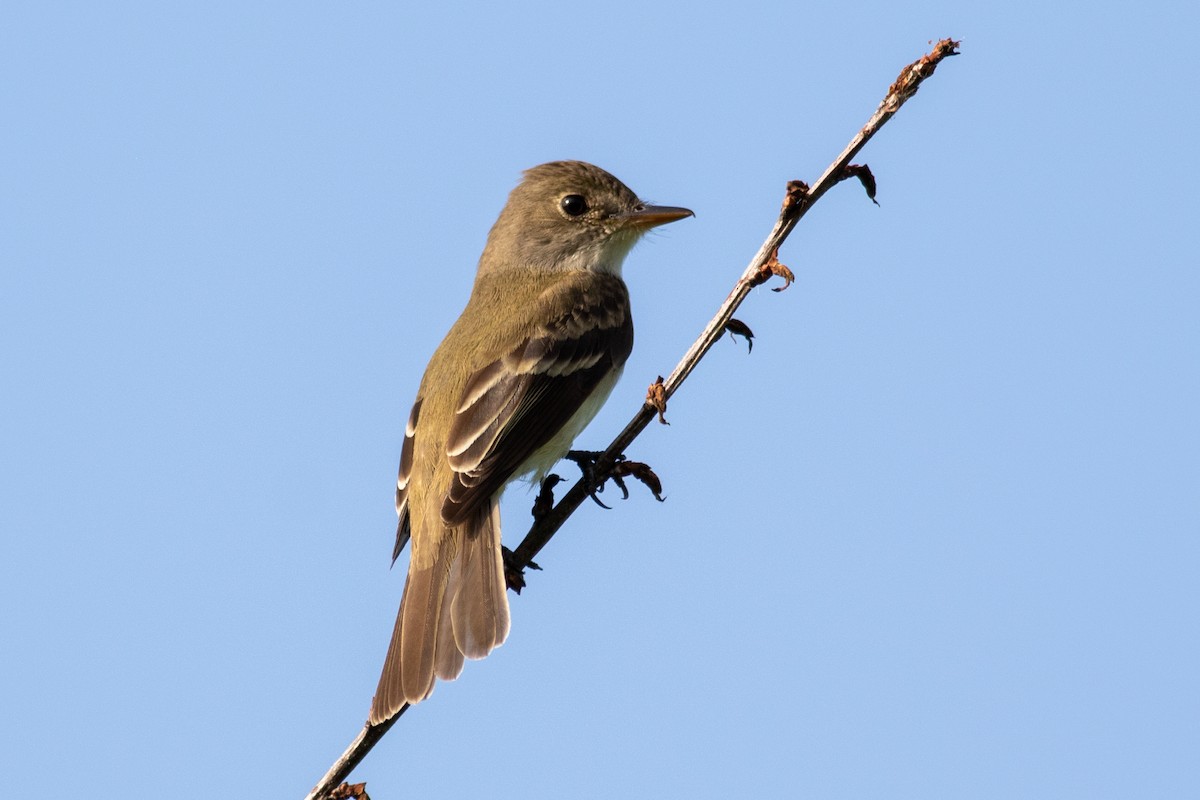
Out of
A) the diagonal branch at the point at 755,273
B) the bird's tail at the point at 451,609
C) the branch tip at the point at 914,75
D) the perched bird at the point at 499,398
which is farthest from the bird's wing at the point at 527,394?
the branch tip at the point at 914,75

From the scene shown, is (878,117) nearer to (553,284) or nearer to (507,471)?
(507,471)

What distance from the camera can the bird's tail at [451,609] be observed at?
595 cm

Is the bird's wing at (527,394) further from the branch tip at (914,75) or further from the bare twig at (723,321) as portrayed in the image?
the branch tip at (914,75)

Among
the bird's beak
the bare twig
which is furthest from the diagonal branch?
the bird's beak

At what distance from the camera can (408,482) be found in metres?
7.31

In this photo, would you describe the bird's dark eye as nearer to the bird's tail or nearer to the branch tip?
the bird's tail

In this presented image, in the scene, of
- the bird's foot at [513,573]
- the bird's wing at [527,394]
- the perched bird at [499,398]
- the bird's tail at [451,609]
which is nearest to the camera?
the bird's tail at [451,609]

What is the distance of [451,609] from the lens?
6.42 meters

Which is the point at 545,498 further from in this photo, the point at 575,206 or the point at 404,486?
the point at 575,206

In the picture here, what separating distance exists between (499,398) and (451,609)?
1183mm

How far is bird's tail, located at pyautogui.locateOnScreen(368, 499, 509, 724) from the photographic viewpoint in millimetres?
5953

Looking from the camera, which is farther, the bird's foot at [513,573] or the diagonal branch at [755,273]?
the bird's foot at [513,573]

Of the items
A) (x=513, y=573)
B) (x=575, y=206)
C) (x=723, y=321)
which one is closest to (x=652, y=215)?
(x=575, y=206)

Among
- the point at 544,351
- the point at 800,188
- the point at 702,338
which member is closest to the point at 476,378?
the point at 544,351
